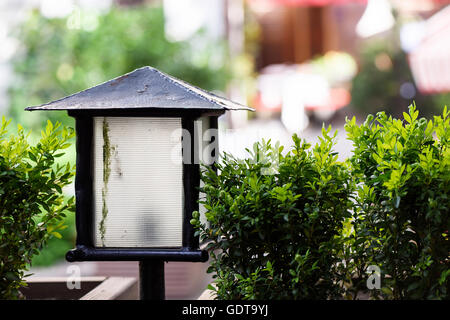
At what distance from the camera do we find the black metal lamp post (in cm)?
224

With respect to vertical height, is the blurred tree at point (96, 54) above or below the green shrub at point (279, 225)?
above

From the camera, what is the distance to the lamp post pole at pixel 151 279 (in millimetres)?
2357

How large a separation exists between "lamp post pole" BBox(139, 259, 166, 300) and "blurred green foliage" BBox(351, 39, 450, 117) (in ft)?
30.5

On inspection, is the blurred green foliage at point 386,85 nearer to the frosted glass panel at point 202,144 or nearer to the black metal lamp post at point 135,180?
the frosted glass panel at point 202,144

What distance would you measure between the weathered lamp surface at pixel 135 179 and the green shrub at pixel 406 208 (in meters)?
0.60

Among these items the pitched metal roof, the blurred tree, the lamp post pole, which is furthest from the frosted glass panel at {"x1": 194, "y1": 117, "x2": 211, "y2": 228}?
the blurred tree

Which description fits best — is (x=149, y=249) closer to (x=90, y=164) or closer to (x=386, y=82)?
(x=90, y=164)

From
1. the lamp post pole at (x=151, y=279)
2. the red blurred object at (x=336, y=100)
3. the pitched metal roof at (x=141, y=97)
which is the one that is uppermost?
the red blurred object at (x=336, y=100)

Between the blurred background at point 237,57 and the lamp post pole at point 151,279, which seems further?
the blurred background at point 237,57

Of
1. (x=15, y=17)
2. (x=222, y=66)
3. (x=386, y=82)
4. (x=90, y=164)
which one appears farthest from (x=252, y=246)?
(x=386, y=82)

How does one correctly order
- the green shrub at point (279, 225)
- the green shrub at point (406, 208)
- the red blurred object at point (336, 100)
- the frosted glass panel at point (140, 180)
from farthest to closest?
1. the red blurred object at point (336, 100)
2. the frosted glass panel at point (140, 180)
3. the green shrub at point (279, 225)
4. the green shrub at point (406, 208)

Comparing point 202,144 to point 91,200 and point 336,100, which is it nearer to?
point 91,200

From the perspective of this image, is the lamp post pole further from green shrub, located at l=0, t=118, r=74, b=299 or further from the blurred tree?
the blurred tree

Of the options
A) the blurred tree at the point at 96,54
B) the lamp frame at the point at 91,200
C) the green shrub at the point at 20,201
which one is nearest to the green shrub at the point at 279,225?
the lamp frame at the point at 91,200
